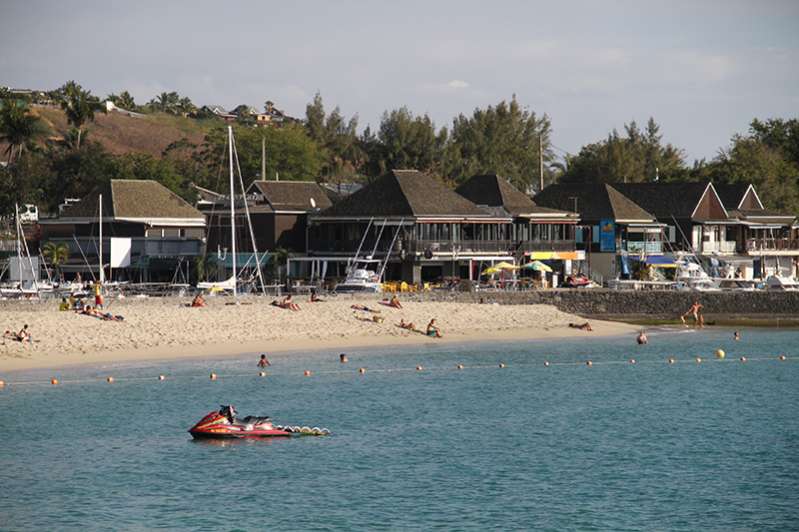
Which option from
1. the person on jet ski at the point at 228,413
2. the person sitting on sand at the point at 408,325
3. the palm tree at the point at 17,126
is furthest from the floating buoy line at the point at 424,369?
the palm tree at the point at 17,126

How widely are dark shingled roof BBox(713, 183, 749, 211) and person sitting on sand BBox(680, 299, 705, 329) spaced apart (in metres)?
29.6

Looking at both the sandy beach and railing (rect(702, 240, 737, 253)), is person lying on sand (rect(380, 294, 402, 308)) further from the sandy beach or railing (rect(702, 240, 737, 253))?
railing (rect(702, 240, 737, 253))

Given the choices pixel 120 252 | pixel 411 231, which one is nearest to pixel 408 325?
pixel 411 231

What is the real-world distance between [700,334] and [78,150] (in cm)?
6651

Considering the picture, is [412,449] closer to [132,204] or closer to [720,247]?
[132,204]

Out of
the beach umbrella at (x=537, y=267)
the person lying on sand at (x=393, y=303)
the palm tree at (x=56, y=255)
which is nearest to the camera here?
the person lying on sand at (x=393, y=303)

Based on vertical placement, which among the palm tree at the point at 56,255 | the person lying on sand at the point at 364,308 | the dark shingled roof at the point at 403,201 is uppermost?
the dark shingled roof at the point at 403,201

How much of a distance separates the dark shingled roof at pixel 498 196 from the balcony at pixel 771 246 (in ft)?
61.6

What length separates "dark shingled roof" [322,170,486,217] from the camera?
91000mm

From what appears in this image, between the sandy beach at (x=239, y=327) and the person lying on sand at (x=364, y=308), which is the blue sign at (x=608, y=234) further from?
the person lying on sand at (x=364, y=308)

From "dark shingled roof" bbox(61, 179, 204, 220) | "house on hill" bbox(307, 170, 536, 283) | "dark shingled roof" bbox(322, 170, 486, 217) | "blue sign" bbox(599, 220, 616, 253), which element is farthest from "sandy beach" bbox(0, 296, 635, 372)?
"dark shingled roof" bbox(61, 179, 204, 220)

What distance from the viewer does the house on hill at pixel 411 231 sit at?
89.8 metres

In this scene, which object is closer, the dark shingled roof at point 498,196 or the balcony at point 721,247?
the dark shingled roof at point 498,196

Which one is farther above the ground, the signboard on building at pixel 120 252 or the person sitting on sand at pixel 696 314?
the signboard on building at pixel 120 252
